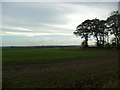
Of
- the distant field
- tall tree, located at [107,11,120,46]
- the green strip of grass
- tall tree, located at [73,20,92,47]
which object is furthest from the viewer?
tall tree, located at [73,20,92,47]

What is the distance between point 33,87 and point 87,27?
67650mm

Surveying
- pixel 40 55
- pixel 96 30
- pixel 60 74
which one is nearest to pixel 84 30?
pixel 96 30

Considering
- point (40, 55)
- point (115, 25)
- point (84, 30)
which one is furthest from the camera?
point (84, 30)

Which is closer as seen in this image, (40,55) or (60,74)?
(60,74)

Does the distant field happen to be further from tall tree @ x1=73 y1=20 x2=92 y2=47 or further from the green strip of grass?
tall tree @ x1=73 y1=20 x2=92 y2=47

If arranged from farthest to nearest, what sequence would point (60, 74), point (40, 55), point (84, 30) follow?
1. point (84, 30)
2. point (40, 55)
3. point (60, 74)

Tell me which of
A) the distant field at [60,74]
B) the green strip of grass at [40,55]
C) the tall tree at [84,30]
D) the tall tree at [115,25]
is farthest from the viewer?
the tall tree at [84,30]

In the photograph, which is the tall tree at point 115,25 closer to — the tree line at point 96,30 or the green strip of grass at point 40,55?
the tree line at point 96,30

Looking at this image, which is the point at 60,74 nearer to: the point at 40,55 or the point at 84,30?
the point at 40,55

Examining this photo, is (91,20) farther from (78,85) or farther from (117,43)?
(78,85)

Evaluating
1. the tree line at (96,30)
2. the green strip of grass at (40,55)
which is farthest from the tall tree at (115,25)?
the green strip of grass at (40,55)

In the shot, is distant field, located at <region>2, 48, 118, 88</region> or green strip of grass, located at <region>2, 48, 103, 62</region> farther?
green strip of grass, located at <region>2, 48, 103, 62</region>

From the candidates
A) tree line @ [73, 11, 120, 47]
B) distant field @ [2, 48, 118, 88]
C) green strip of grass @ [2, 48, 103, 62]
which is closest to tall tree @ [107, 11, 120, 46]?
tree line @ [73, 11, 120, 47]

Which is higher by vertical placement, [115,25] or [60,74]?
[115,25]
